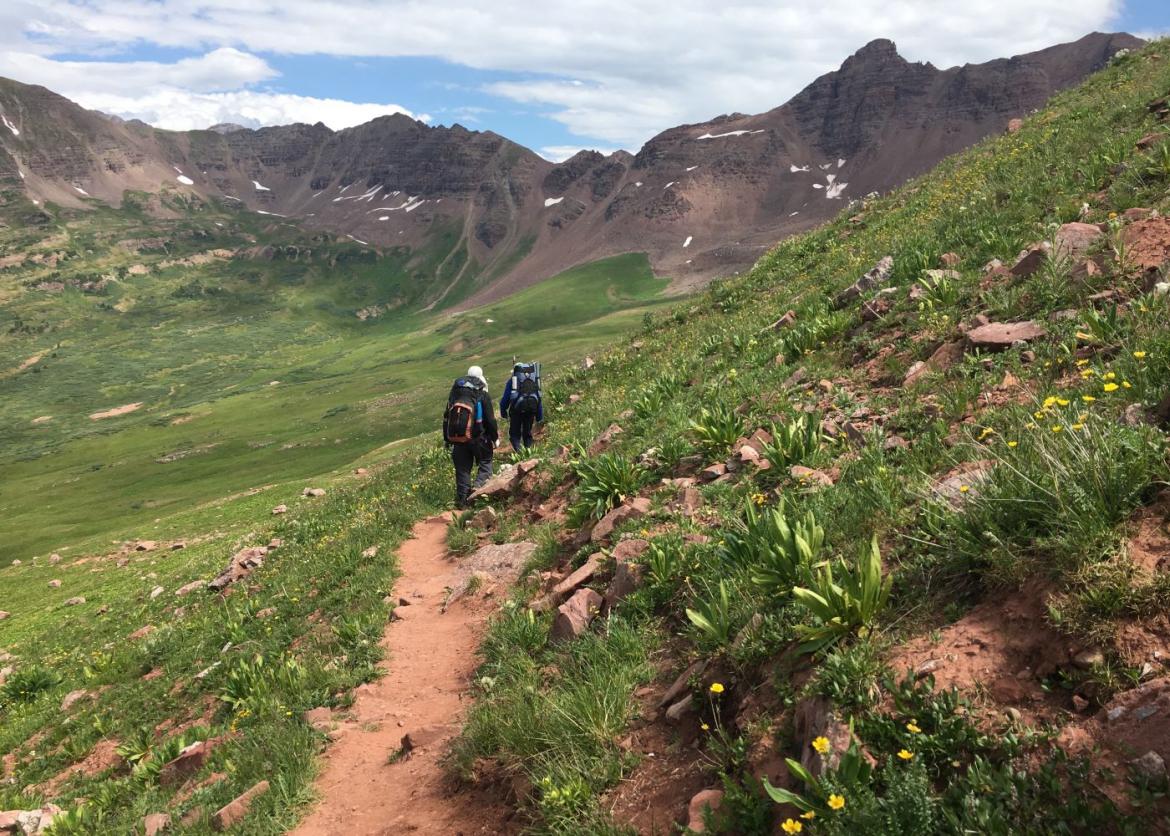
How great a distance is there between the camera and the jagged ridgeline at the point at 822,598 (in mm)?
3619

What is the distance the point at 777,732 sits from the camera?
4.38 meters

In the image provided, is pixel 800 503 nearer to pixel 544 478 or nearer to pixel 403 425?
pixel 544 478

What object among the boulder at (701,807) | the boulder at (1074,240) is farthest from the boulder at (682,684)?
the boulder at (1074,240)

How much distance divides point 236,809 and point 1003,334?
1005 centimetres

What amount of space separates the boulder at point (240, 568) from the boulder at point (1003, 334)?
16.2 meters

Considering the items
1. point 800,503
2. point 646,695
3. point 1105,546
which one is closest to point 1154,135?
point 800,503

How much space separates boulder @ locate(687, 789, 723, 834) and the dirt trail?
1.70 metres

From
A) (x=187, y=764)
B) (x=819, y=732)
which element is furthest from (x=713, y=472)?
(x=187, y=764)

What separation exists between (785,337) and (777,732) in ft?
32.6

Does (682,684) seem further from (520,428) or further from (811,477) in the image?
(520,428)

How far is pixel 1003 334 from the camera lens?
27.7ft

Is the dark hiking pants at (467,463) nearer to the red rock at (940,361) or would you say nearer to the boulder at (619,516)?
the boulder at (619,516)

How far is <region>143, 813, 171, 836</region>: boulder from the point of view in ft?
22.3

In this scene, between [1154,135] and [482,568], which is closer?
[482,568]
